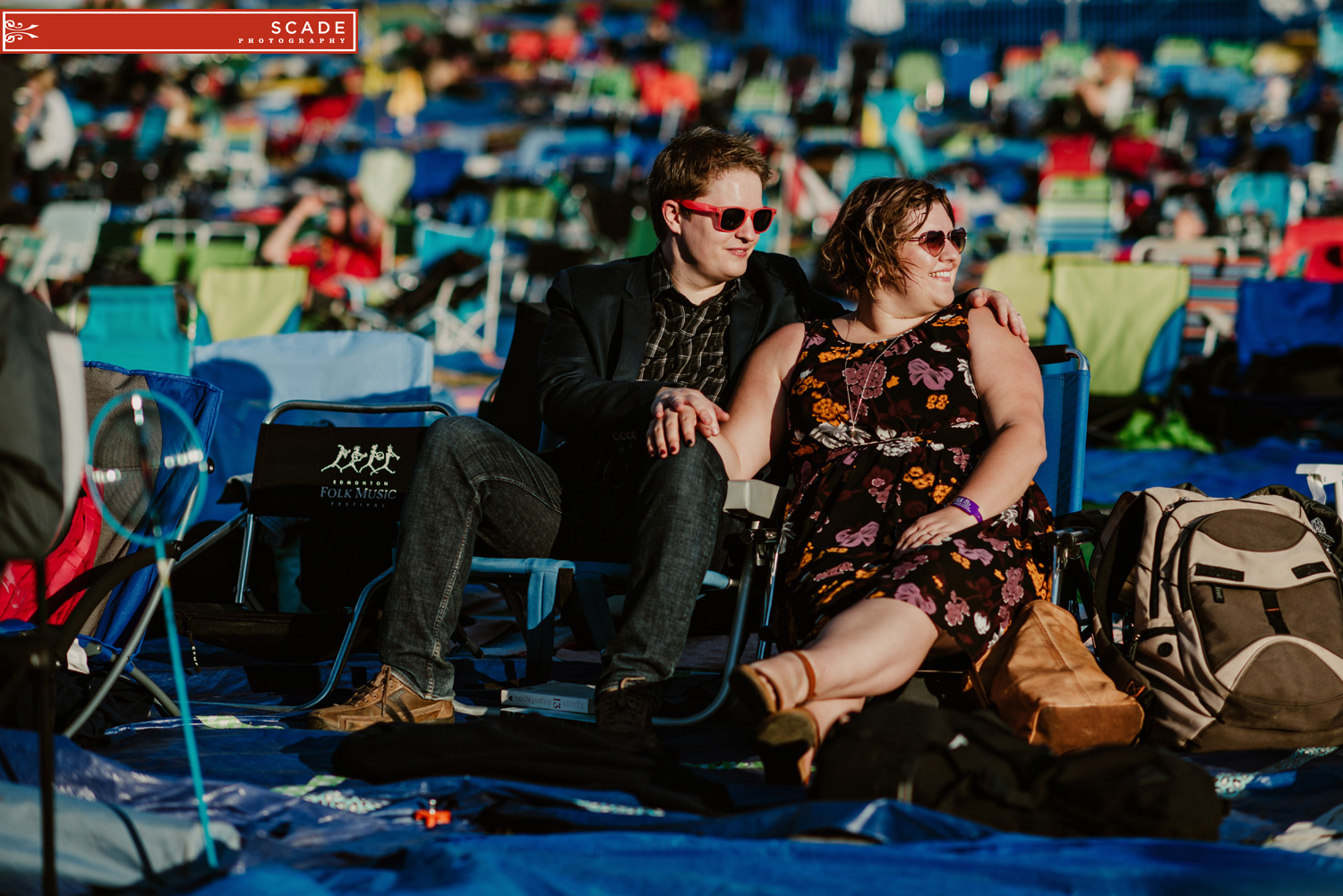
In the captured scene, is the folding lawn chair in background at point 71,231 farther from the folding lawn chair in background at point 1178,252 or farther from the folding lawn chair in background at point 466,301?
the folding lawn chair in background at point 1178,252

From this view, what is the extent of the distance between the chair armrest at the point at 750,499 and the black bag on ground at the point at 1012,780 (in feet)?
2.37

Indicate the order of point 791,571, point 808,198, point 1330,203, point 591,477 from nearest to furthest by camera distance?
1. point 791,571
2. point 591,477
3. point 1330,203
4. point 808,198

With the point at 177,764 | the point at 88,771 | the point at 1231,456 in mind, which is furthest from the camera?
the point at 1231,456

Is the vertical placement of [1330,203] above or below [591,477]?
above

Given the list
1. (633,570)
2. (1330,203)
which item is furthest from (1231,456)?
(1330,203)

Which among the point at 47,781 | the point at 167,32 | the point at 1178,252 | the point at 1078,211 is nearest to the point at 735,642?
the point at 47,781

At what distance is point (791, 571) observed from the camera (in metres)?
2.91

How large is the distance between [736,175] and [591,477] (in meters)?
0.87

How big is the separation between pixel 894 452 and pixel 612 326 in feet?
2.84

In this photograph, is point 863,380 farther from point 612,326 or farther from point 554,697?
point 554,697

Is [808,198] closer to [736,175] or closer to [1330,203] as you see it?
[1330,203]

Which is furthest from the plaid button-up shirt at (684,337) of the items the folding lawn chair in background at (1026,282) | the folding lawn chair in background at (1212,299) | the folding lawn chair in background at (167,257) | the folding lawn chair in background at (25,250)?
the folding lawn chair in background at (25,250)

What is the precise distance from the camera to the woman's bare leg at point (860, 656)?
238 centimetres

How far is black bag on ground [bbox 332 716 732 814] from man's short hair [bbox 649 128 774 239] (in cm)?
140
